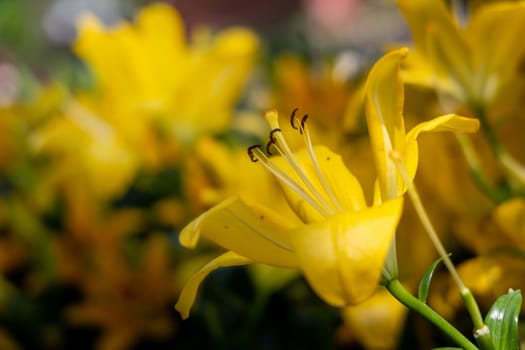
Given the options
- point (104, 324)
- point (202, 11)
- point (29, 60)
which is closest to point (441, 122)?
point (104, 324)

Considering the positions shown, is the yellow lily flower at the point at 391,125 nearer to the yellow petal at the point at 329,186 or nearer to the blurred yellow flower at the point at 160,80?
the yellow petal at the point at 329,186

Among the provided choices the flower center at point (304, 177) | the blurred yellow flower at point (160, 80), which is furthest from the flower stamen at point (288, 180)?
the blurred yellow flower at point (160, 80)

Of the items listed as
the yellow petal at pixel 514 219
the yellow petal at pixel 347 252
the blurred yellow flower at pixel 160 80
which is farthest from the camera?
the blurred yellow flower at pixel 160 80

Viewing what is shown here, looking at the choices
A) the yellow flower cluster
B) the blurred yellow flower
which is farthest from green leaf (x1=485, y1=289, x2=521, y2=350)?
the blurred yellow flower

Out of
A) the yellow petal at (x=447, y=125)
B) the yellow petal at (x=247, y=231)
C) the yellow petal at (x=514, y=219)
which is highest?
the yellow petal at (x=447, y=125)

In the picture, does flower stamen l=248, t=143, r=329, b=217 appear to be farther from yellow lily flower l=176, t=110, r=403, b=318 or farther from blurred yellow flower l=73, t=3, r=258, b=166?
blurred yellow flower l=73, t=3, r=258, b=166
